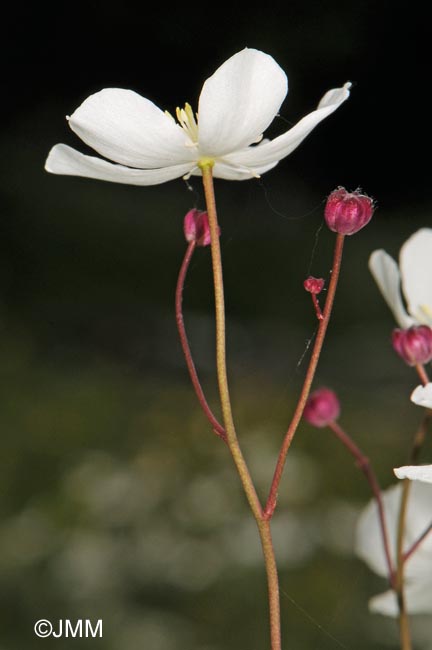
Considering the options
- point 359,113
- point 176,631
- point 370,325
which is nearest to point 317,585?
point 176,631

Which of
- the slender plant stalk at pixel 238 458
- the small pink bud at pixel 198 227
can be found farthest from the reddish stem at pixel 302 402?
the small pink bud at pixel 198 227

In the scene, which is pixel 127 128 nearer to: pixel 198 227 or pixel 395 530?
pixel 198 227

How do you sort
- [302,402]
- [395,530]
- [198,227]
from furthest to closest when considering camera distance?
[395,530] → [198,227] → [302,402]

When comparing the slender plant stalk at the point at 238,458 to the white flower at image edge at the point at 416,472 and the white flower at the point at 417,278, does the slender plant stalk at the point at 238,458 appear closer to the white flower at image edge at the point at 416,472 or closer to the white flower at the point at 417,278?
the white flower at image edge at the point at 416,472
